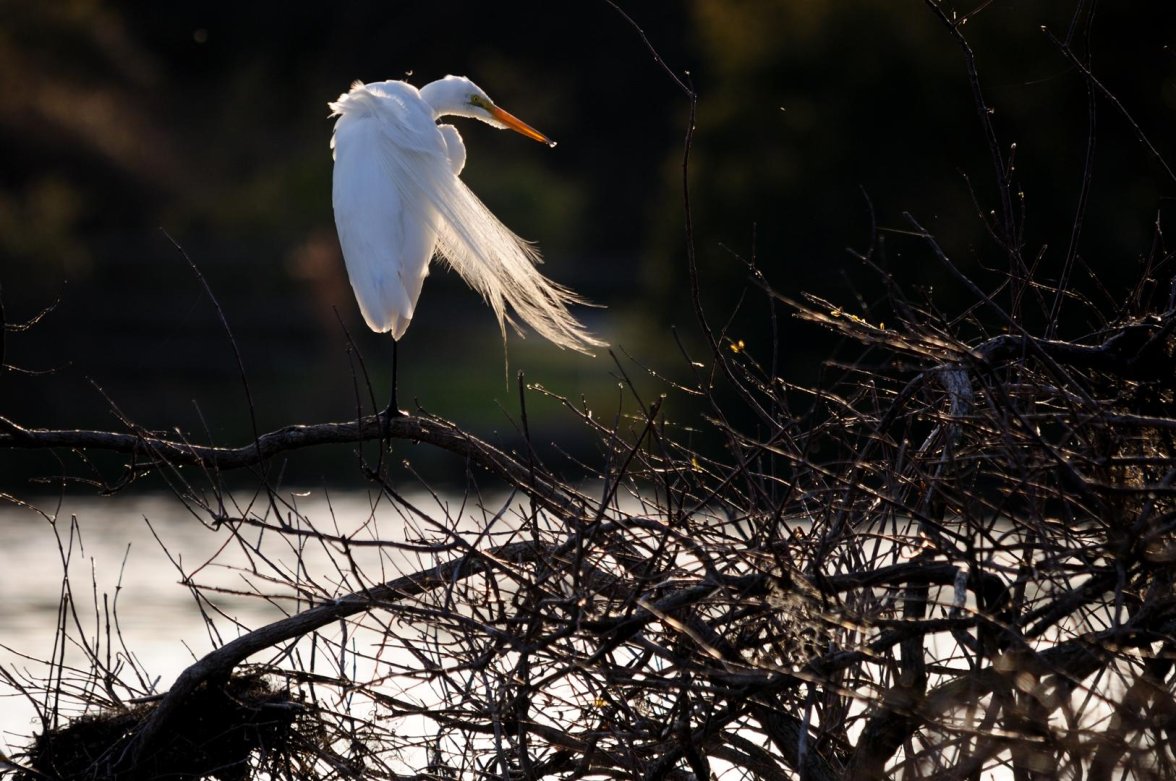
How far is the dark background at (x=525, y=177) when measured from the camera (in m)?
10.8

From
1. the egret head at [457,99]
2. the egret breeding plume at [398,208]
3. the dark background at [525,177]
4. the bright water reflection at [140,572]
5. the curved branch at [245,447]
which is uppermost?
the dark background at [525,177]

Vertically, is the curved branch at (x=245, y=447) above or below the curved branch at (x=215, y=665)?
above

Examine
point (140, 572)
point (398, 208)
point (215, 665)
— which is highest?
point (140, 572)

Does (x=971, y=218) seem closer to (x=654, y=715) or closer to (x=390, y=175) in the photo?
(x=390, y=175)

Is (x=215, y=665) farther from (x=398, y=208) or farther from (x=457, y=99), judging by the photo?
(x=457, y=99)

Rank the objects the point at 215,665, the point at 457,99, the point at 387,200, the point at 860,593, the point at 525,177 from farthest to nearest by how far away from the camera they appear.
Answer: the point at 525,177 < the point at 457,99 < the point at 387,200 < the point at 215,665 < the point at 860,593

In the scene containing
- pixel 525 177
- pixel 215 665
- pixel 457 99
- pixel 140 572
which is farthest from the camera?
pixel 525 177

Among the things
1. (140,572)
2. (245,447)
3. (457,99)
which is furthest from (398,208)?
(140,572)

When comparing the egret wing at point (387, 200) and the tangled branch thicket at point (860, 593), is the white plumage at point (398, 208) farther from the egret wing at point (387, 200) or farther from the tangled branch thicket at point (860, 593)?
the tangled branch thicket at point (860, 593)

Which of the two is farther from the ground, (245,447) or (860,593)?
(245,447)

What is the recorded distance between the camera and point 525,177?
21328 millimetres

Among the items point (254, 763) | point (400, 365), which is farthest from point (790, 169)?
point (254, 763)

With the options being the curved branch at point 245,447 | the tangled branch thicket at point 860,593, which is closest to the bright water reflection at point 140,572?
the curved branch at point 245,447

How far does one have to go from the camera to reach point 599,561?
2232mm
